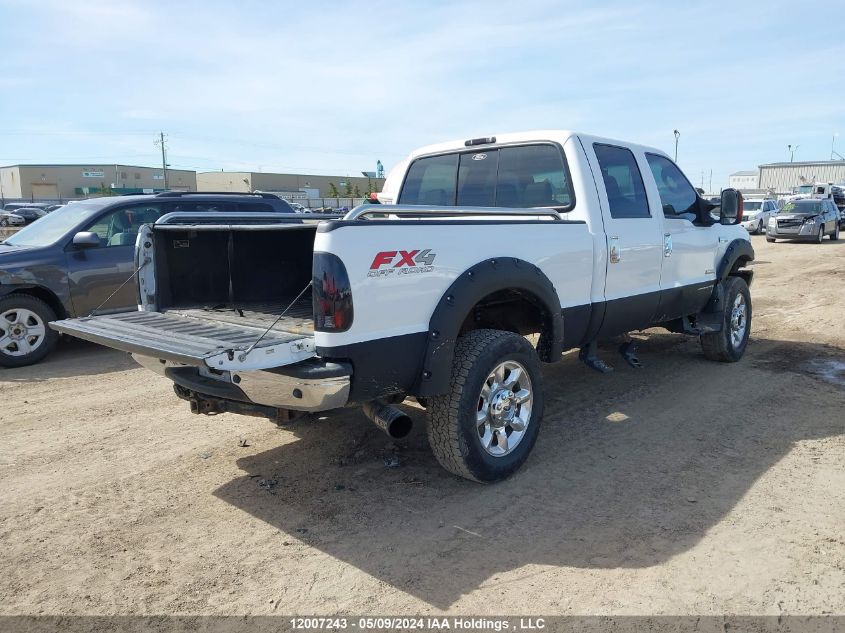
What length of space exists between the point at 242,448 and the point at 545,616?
2644mm

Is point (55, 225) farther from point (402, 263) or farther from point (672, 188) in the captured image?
point (672, 188)

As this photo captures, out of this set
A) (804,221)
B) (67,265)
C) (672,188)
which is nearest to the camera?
(672,188)

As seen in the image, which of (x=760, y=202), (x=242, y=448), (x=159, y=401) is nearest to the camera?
(x=242, y=448)

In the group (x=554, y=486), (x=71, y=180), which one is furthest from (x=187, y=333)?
(x=71, y=180)

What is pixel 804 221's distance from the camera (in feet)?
77.1

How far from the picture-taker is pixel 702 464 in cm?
436

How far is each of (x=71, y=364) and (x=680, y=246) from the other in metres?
6.40

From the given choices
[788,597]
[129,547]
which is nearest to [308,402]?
[129,547]

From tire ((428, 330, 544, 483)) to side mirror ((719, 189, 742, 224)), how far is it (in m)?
3.24

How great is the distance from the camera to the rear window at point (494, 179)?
496 cm

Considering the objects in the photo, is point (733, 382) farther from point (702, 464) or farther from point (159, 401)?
point (159, 401)

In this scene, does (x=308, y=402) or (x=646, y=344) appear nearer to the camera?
(x=308, y=402)

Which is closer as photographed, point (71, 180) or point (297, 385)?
point (297, 385)

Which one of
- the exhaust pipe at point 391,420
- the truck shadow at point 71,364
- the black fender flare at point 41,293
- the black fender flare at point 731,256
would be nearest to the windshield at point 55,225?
the black fender flare at point 41,293
